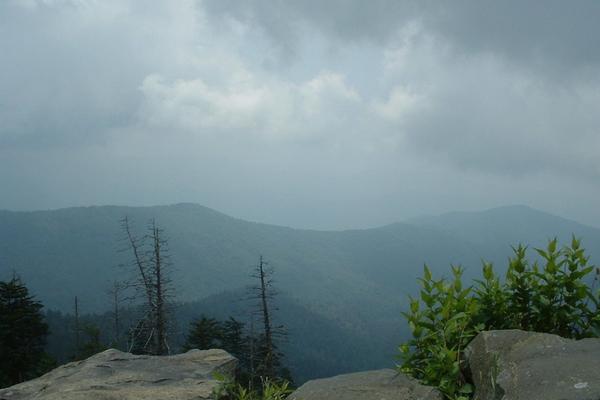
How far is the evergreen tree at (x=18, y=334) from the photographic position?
47.4 metres

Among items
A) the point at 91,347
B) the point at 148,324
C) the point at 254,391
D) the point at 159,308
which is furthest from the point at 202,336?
the point at 254,391

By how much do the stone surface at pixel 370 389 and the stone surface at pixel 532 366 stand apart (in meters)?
0.65

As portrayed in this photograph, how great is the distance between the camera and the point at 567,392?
4.43 meters

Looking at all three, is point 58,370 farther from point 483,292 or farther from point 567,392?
point 567,392

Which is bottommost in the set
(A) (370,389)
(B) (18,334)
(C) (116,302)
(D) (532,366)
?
(B) (18,334)

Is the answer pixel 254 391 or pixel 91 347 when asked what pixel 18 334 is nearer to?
pixel 91 347

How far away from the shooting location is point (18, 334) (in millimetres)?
47781

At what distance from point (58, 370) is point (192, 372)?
323 centimetres

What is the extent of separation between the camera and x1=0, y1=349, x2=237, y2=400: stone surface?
25.3ft

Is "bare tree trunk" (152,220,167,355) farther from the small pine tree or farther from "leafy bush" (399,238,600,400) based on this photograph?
"leafy bush" (399,238,600,400)

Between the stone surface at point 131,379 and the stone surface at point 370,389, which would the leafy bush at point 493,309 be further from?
the stone surface at point 131,379

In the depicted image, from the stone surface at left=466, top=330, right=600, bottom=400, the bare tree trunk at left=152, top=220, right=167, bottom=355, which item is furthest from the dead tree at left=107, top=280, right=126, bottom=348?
the stone surface at left=466, top=330, right=600, bottom=400

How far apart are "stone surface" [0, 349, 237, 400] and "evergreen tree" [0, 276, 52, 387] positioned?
4421cm

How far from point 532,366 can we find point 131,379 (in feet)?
22.1
